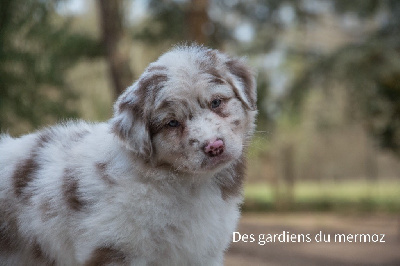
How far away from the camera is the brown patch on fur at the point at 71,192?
3.36 m

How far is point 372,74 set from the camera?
515 inches

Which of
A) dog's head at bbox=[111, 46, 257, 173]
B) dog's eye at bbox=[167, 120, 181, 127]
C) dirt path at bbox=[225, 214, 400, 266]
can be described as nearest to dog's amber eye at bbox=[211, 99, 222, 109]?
dog's head at bbox=[111, 46, 257, 173]

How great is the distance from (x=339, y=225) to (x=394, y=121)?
5.86 m

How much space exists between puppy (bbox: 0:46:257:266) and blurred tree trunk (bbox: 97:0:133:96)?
789 cm

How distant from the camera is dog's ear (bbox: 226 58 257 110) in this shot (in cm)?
356

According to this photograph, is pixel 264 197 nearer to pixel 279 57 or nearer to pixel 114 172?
pixel 279 57

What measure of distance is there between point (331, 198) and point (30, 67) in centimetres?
2067

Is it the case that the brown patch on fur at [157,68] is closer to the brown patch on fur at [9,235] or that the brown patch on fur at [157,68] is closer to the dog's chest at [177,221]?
the dog's chest at [177,221]

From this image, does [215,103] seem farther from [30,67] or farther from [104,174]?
[30,67]

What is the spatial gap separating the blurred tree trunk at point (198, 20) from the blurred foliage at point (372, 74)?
14.1 feet

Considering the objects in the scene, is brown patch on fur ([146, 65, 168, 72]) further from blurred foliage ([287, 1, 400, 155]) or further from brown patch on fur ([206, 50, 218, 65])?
blurred foliage ([287, 1, 400, 155])

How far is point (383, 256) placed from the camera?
34.5ft

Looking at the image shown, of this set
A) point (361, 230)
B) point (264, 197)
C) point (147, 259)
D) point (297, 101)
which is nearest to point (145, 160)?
point (147, 259)

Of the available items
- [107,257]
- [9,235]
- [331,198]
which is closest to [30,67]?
[9,235]
